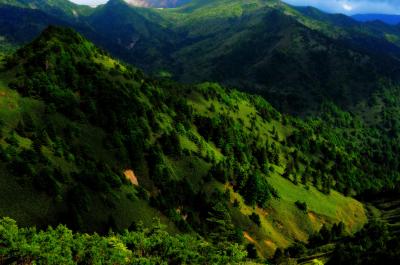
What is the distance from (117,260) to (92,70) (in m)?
122

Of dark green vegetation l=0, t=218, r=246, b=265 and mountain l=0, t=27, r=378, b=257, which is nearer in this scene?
dark green vegetation l=0, t=218, r=246, b=265

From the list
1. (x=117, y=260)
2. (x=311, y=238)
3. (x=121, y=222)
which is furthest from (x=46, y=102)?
(x=311, y=238)

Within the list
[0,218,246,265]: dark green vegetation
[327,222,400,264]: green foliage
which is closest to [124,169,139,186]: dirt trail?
[0,218,246,265]: dark green vegetation

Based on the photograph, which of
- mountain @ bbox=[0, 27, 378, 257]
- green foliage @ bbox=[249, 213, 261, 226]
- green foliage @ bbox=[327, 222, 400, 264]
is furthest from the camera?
green foliage @ bbox=[249, 213, 261, 226]

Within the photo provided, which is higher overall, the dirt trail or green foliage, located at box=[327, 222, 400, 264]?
green foliage, located at box=[327, 222, 400, 264]

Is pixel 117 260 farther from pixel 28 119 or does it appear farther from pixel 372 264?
pixel 28 119

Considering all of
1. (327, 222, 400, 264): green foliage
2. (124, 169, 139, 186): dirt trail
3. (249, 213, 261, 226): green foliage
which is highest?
(327, 222, 400, 264): green foliage

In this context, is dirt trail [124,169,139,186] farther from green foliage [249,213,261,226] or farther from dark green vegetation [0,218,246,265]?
green foliage [249,213,261,226]

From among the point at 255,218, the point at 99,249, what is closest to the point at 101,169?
the point at 99,249

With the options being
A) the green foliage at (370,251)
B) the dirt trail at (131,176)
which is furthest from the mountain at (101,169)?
the green foliage at (370,251)

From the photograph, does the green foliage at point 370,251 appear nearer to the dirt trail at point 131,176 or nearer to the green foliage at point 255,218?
the green foliage at point 255,218

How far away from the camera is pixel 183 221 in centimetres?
15112

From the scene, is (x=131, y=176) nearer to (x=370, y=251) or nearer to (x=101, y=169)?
(x=101, y=169)

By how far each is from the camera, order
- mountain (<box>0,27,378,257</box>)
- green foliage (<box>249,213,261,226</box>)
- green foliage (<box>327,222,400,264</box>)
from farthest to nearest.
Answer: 1. green foliage (<box>249,213,261,226</box>)
2. mountain (<box>0,27,378,257</box>)
3. green foliage (<box>327,222,400,264</box>)
